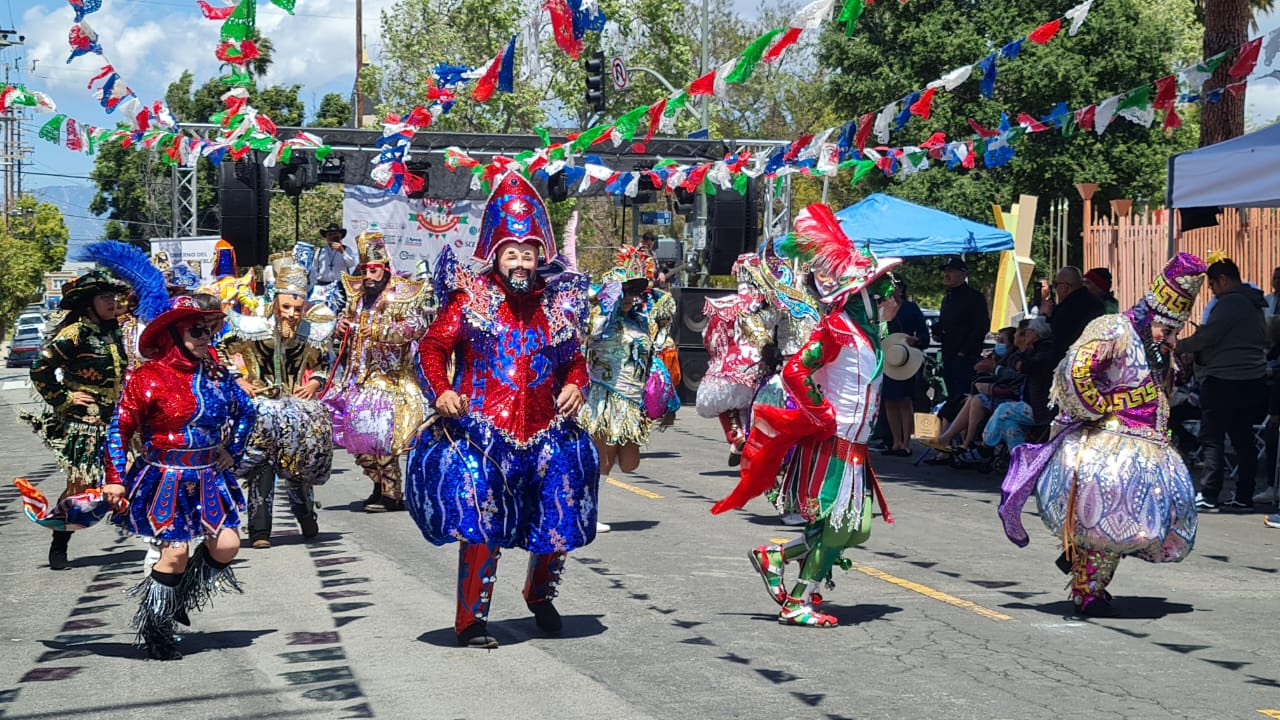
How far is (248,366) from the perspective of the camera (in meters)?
9.95

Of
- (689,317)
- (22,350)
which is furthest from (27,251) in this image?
(689,317)

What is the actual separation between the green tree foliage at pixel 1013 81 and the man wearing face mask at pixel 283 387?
92.1 feet

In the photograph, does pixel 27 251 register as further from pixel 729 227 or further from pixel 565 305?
pixel 565 305

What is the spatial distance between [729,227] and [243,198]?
6.93 m

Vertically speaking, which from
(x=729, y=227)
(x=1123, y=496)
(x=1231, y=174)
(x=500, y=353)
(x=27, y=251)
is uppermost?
(x=27, y=251)

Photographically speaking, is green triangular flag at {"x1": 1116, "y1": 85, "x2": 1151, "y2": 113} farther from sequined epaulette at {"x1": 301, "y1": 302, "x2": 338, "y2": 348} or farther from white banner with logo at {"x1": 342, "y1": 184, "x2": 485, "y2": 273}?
white banner with logo at {"x1": 342, "y1": 184, "x2": 485, "y2": 273}

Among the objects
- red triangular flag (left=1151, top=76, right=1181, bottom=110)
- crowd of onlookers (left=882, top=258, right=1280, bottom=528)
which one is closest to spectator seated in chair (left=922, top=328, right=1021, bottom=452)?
crowd of onlookers (left=882, top=258, right=1280, bottom=528)

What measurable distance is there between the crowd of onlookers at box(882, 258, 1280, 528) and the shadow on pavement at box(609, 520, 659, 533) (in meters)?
3.81

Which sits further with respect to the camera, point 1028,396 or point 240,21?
point 1028,396

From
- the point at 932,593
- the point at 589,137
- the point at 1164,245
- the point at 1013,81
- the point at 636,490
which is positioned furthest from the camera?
the point at 1013,81

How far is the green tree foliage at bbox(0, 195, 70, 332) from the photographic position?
4822cm

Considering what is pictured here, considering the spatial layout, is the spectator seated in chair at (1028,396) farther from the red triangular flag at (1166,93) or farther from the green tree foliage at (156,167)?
the green tree foliage at (156,167)

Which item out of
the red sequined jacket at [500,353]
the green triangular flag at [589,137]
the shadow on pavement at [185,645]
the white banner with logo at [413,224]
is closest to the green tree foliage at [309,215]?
the white banner with logo at [413,224]

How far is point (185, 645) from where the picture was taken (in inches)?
285
